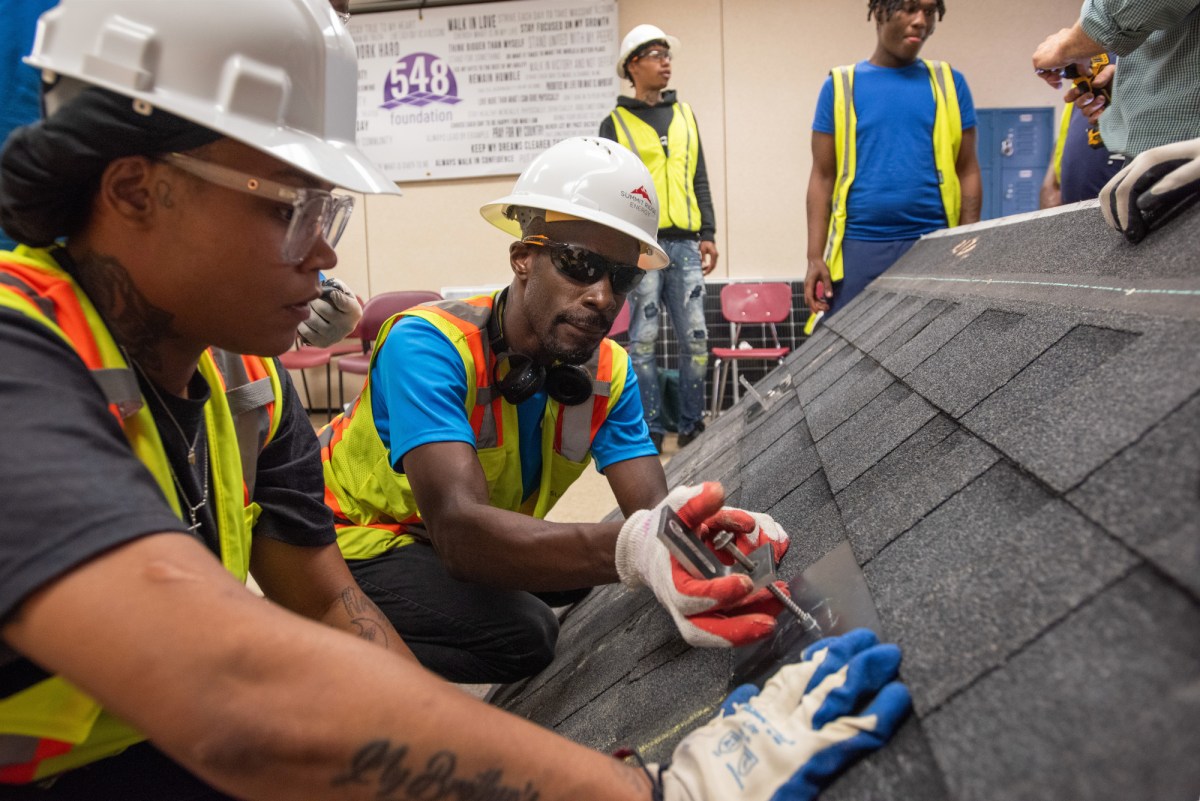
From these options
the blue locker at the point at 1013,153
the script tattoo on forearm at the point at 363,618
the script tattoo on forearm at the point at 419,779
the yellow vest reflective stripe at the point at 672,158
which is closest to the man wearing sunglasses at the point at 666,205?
the yellow vest reflective stripe at the point at 672,158

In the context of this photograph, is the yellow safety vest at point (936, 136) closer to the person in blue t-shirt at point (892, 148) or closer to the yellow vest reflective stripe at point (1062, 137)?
the person in blue t-shirt at point (892, 148)

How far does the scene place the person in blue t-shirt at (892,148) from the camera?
3398 millimetres

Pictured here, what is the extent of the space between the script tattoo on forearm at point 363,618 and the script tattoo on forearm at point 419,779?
0.73m

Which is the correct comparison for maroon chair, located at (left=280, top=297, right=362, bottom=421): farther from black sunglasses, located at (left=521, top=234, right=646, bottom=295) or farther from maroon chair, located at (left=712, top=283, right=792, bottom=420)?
black sunglasses, located at (left=521, top=234, right=646, bottom=295)

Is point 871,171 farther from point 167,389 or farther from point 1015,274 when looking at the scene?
point 167,389

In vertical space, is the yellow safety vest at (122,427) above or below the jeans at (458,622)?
above

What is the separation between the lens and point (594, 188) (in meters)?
2.02

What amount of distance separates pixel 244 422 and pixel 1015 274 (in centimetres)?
151

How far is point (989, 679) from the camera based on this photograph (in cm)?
68

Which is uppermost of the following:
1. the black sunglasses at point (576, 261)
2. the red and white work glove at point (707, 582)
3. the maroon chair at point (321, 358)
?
the black sunglasses at point (576, 261)

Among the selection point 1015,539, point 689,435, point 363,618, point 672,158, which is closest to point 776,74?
point 672,158

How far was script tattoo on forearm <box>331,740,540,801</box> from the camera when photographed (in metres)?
0.75

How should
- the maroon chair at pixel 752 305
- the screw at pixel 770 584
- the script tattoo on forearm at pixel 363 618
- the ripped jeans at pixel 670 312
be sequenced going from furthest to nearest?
the maroon chair at pixel 752 305 → the ripped jeans at pixel 670 312 → the script tattoo on forearm at pixel 363 618 → the screw at pixel 770 584

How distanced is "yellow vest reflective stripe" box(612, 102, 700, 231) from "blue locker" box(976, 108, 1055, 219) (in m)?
2.51
